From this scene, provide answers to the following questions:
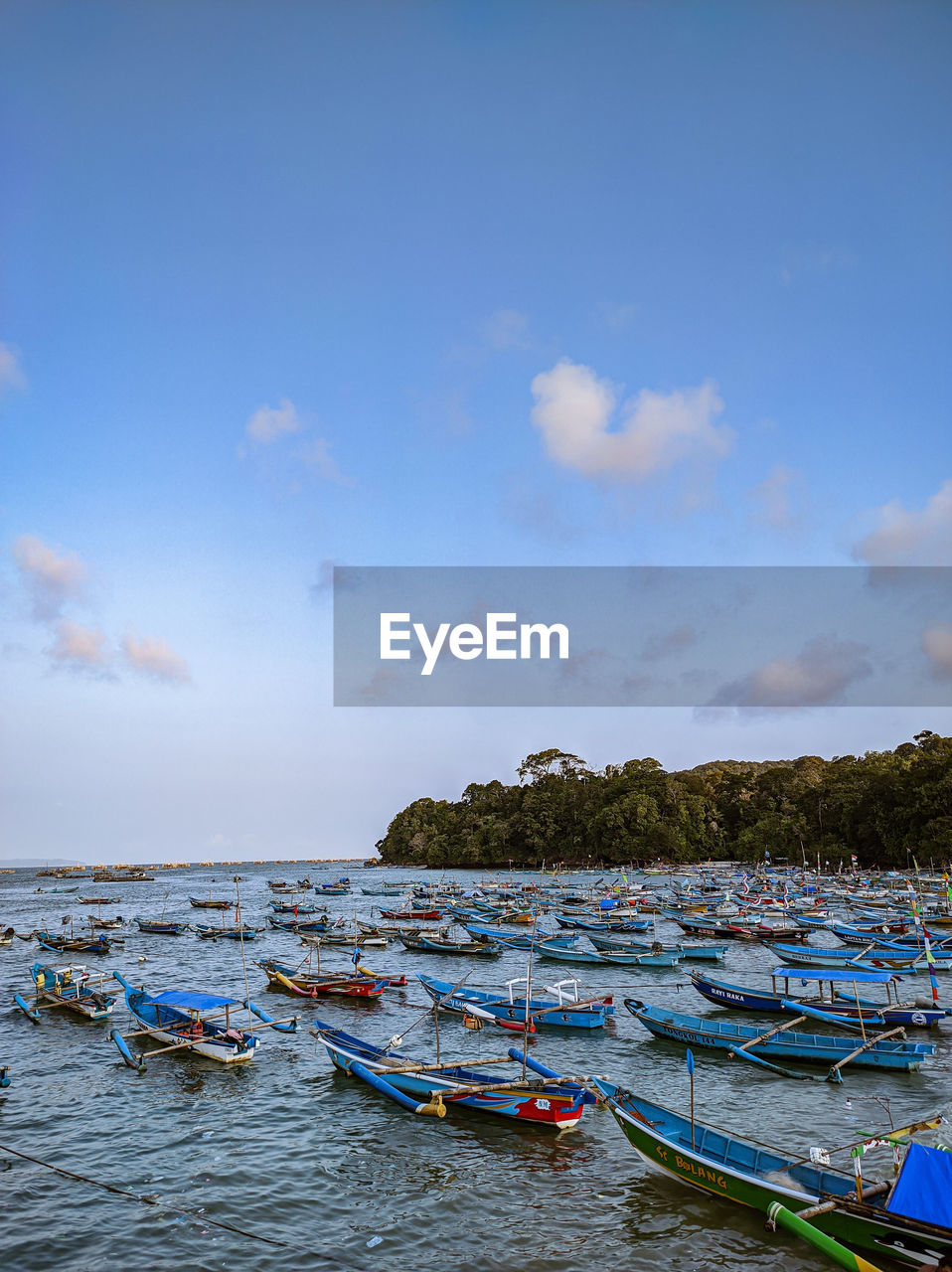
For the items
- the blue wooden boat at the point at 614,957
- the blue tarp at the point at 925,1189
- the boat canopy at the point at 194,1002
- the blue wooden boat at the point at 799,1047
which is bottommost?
the blue wooden boat at the point at 614,957

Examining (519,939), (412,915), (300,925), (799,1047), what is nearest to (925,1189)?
(799,1047)

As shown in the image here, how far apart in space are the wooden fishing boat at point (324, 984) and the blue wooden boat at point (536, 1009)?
3.48 meters

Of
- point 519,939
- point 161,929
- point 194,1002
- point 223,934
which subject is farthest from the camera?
point 161,929

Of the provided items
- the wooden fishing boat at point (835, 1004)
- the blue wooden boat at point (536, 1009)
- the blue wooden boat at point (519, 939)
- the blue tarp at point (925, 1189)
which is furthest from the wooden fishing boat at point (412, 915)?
the blue tarp at point (925, 1189)

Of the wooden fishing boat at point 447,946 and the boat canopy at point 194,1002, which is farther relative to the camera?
the wooden fishing boat at point 447,946

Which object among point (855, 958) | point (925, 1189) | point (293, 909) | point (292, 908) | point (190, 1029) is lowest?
point (293, 909)

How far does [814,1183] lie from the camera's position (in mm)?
13445

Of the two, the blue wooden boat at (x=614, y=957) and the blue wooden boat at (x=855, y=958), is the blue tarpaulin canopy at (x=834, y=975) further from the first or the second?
the blue wooden boat at (x=614, y=957)

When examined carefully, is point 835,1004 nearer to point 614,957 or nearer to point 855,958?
point 855,958

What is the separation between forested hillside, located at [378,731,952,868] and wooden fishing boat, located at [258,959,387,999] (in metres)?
80.4

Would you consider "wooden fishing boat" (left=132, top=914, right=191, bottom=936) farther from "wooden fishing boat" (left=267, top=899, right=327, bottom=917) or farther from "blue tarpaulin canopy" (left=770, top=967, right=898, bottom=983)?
"blue tarpaulin canopy" (left=770, top=967, right=898, bottom=983)

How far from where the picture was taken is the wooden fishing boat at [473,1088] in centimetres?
1830

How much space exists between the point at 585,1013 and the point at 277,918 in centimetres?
4644

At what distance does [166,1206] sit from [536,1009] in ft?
51.7
